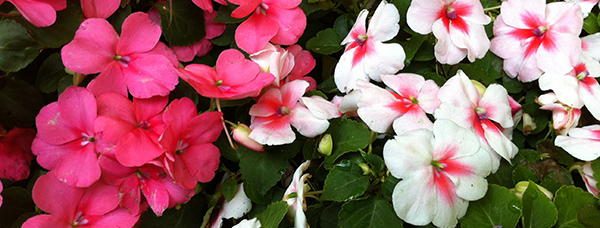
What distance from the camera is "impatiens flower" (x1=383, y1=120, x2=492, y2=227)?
26.9 inches

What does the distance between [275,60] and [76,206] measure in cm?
27

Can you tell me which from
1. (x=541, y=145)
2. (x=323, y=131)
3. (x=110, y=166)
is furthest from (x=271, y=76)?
(x=541, y=145)

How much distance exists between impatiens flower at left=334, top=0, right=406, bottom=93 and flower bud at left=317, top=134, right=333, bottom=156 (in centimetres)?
7

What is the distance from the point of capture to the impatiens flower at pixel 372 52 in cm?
82

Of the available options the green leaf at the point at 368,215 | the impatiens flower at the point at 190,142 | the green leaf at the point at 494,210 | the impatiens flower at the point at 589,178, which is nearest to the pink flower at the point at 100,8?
the impatiens flower at the point at 190,142

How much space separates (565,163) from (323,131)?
0.28 metres

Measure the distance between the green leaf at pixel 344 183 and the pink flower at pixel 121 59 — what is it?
202 mm

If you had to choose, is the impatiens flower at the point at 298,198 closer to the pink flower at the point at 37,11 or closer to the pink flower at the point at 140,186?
the pink flower at the point at 140,186

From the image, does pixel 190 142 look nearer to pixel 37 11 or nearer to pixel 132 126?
pixel 132 126

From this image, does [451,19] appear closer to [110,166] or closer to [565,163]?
[565,163]

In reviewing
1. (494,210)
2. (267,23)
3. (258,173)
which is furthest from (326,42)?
(494,210)

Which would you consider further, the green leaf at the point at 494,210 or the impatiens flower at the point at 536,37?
the impatiens flower at the point at 536,37

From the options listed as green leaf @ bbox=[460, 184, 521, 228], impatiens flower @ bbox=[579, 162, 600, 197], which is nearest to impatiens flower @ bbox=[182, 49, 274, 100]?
green leaf @ bbox=[460, 184, 521, 228]

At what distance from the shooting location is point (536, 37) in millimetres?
851
